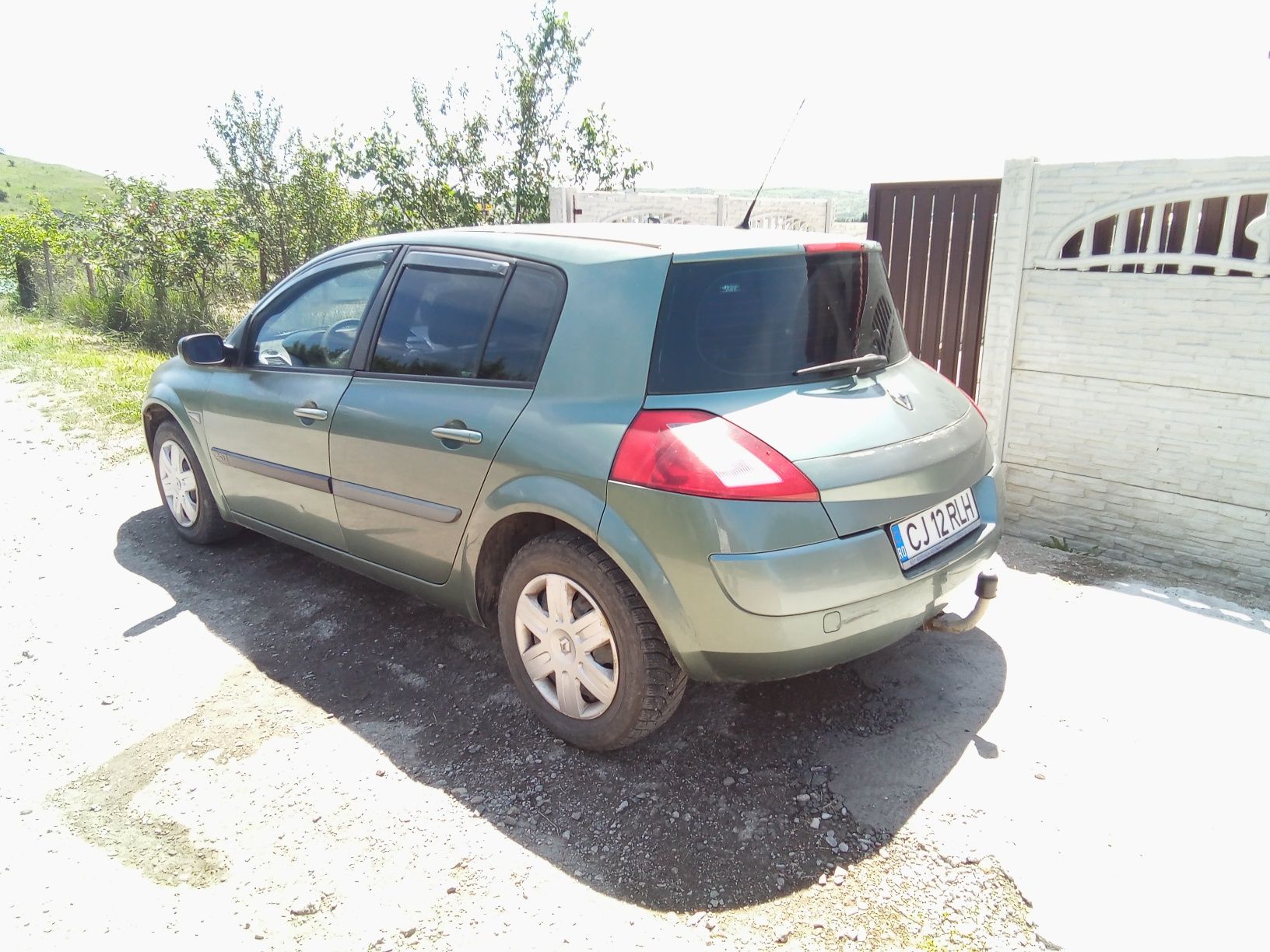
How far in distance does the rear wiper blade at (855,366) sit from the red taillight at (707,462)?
396 mm

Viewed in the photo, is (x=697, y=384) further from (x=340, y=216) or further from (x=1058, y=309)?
(x=340, y=216)

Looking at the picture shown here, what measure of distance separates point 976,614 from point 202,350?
12.0 ft

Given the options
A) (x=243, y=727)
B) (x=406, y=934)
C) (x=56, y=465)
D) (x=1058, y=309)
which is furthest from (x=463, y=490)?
(x=56, y=465)

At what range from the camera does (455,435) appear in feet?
10.4

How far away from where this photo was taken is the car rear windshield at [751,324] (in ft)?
9.04

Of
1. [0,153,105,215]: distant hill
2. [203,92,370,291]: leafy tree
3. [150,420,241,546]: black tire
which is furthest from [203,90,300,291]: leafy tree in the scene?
[0,153,105,215]: distant hill

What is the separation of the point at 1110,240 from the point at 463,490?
3668 millimetres

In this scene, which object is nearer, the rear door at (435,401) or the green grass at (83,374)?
the rear door at (435,401)

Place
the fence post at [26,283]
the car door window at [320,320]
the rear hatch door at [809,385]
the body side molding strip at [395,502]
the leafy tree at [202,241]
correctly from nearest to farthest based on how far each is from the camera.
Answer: the rear hatch door at [809,385]
the body side molding strip at [395,502]
the car door window at [320,320]
the leafy tree at [202,241]
the fence post at [26,283]

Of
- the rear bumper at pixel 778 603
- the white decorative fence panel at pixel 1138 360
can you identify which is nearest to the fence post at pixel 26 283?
the white decorative fence panel at pixel 1138 360

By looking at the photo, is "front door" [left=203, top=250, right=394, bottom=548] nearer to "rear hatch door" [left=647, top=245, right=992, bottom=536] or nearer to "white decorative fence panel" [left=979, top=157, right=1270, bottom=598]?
"rear hatch door" [left=647, top=245, right=992, bottom=536]

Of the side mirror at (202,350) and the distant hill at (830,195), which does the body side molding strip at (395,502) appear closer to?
the side mirror at (202,350)

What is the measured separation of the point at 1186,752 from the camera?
9.78 ft

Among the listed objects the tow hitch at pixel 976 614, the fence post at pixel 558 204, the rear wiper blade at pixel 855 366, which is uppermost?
the fence post at pixel 558 204
